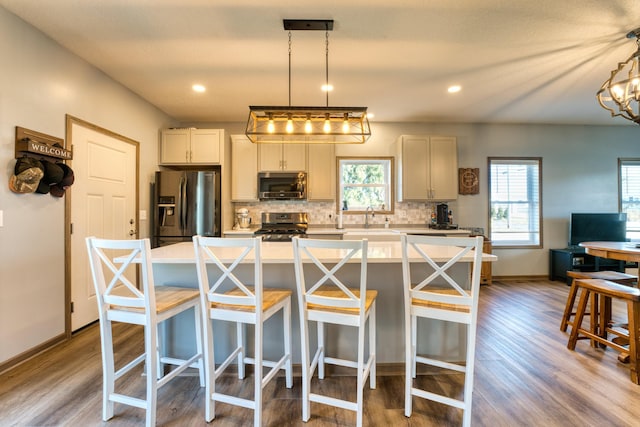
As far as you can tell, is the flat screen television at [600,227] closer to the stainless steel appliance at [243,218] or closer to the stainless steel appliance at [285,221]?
the stainless steel appliance at [285,221]

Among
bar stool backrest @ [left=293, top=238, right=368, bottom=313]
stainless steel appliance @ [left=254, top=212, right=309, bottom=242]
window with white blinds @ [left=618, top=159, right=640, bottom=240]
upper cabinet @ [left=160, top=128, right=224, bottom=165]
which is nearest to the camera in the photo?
bar stool backrest @ [left=293, top=238, right=368, bottom=313]

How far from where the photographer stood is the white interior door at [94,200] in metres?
2.72

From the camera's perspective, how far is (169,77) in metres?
3.10

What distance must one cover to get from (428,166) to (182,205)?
354cm

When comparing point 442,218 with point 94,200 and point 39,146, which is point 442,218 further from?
point 39,146

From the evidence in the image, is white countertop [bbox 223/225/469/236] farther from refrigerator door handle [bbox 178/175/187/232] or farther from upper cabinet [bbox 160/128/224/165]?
upper cabinet [bbox 160/128/224/165]

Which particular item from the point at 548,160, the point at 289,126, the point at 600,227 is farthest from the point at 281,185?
the point at 600,227

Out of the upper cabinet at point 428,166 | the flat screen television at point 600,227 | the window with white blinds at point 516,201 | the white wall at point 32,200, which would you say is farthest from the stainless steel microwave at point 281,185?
the flat screen television at point 600,227

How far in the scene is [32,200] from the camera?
7.50ft

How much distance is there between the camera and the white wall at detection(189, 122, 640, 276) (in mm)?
4762

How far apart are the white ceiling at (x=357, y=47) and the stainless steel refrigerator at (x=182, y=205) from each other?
1018mm

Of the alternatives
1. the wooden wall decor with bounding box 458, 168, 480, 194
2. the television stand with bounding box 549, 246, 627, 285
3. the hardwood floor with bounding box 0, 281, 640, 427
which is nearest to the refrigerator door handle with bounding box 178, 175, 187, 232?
the hardwood floor with bounding box 0, 281, 640, 427

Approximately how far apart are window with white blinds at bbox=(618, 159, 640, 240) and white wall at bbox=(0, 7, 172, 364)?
766cm

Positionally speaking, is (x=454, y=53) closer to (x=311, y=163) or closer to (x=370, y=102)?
(x=370, y=102)
